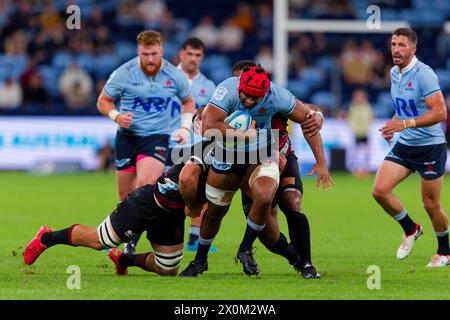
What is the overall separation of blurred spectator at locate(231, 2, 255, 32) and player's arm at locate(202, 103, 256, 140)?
21.0 meters

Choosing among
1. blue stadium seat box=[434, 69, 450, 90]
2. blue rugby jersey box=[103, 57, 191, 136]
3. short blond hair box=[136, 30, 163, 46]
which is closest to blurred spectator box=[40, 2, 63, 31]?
blue stadium seat box=[434, 69, 450, 90]

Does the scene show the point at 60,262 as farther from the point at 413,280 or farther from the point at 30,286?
the point at 413,280

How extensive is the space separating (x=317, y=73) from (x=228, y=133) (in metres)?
20.5

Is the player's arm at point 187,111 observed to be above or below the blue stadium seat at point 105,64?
above

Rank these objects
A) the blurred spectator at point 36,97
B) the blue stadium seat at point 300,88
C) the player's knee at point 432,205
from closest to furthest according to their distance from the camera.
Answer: the player's knee at point 432,205
the blurred spectator at point 36,97
the blue stadium seat at point 300,88

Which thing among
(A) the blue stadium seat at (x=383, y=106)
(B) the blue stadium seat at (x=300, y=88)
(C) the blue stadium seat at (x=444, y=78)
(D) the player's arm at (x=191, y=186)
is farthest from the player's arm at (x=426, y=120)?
(C) the blue stadium seat at (x=444, y=78)

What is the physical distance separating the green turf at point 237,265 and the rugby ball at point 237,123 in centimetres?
125

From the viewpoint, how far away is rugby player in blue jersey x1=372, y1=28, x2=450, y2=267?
11719mm

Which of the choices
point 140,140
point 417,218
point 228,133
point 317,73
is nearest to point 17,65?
point 317,73

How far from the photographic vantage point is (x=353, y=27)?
24.4 meters

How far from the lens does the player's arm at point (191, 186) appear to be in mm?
9977

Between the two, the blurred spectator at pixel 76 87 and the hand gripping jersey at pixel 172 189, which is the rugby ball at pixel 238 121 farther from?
the blurred spectator at pixel 76 87

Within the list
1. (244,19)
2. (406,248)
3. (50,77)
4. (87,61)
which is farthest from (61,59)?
(406,248)

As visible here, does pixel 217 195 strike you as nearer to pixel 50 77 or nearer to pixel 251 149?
pixel 251 149
